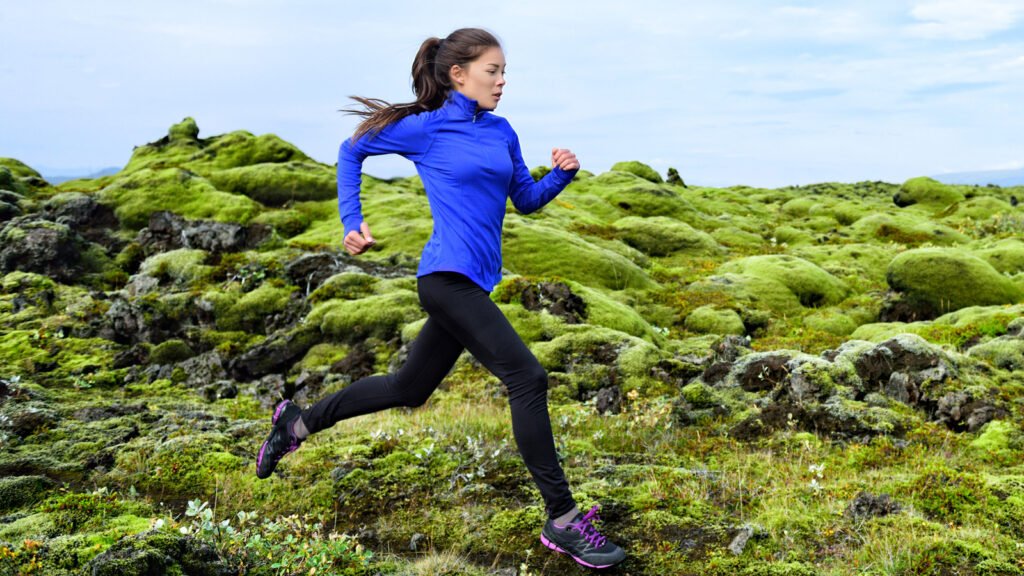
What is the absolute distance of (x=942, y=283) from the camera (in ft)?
73.6

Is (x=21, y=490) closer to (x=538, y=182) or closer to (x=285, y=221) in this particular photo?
(x=538, y=182)

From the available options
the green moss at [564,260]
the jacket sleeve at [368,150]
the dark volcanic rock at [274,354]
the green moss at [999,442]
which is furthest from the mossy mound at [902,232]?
the jacket sleeve at [368,150]

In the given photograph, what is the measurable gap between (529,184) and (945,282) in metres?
20.9

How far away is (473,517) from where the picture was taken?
7016 millimetres

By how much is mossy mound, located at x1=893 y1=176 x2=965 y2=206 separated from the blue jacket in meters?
91.6

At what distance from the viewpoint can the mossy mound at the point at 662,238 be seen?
39.7 metres

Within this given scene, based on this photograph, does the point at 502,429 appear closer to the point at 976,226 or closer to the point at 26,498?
the point at 26,498

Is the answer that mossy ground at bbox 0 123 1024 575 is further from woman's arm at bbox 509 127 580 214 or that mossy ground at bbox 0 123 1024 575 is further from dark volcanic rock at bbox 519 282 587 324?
woman's arm at bbox 509 127 580 214

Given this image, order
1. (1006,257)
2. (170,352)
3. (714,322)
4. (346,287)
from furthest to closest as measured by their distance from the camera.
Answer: (1006,257)
(714,322)
(346,287)
(170,352)

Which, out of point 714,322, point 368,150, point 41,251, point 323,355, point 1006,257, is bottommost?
point 714,322

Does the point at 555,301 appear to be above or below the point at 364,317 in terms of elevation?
above

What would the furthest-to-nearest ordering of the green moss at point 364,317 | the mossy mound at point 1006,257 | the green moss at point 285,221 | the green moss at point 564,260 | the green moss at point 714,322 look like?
the mossy mound at point 1006,257 < the green moss at point 285,221 < the green moss at point 564,260 < the green moss at point 714,322 < the green moss at point 364,317

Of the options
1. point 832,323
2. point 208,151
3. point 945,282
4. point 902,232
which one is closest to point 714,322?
point 832,323

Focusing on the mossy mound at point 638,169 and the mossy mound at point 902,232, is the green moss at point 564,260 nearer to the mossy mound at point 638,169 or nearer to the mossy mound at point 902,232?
the mossy mound at point 902,232
